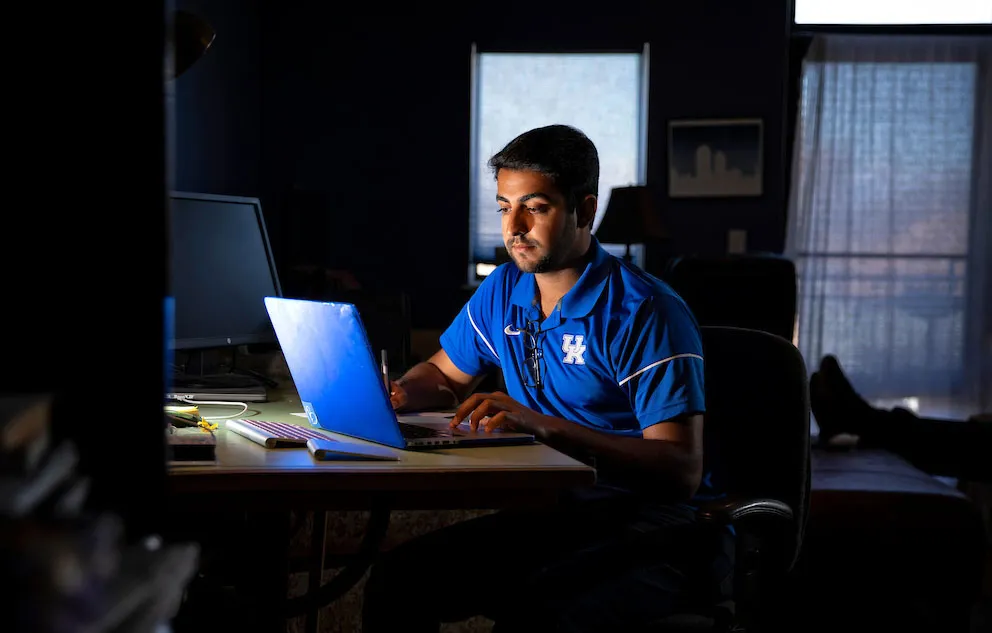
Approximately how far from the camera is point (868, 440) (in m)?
3.74

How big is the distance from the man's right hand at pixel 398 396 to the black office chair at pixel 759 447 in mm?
583

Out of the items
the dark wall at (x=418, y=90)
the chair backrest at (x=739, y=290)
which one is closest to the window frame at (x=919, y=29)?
the dark wall at (x=418, y=90)

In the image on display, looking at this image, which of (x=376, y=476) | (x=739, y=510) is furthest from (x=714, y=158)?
(x=376, y=476)

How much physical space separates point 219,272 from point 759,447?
1201 millimetres

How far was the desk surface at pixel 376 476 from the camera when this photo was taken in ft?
4.24

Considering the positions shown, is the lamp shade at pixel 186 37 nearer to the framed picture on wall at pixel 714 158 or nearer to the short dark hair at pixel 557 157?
the short dark hair at pixel 557 157

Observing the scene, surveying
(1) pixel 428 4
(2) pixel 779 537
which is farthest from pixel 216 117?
(2) pixel 779 537

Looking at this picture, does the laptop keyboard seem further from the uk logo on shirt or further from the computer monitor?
the computer monitor

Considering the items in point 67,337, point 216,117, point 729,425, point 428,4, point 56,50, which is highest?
Result: point 428,4

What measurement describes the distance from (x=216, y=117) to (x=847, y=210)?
11.3ft

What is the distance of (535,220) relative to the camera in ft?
6.40

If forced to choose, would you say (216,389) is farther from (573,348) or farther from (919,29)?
(919,29)

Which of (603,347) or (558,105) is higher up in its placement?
(558,105)

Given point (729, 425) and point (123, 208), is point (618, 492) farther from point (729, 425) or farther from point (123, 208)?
point (123, 208)
